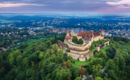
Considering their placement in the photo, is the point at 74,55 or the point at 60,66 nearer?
the point at 60,66

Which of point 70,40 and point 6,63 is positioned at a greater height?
point 70,40

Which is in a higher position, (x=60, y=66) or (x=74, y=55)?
(x=74, y=55)


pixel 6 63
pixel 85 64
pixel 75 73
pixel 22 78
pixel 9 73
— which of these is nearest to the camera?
pixel 75 73

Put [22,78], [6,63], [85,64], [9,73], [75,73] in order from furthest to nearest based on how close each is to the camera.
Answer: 1. [6,63]
2. [9,73]
3. [22,78]
4. [85,64]
5. [75,73]

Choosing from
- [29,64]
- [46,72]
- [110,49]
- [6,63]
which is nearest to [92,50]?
[110,49]

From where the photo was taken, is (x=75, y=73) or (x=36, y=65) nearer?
(x=75, y=73)

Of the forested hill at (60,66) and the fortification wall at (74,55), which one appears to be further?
the fortification wall at (74,55)

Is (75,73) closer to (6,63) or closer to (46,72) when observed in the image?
(46,72)

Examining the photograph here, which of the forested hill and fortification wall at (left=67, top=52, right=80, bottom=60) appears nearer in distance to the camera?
the forested hill
